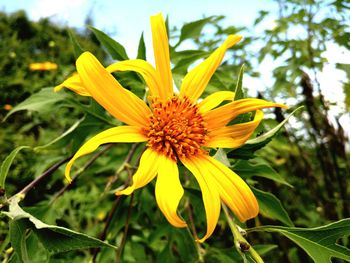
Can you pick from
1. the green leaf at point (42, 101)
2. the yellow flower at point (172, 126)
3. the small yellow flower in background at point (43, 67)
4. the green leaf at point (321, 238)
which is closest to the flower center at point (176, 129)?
the yellow flower at point (172, 126)

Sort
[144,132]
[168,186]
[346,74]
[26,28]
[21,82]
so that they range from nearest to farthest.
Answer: [168,186], [144,132], [346,74], [21,82], [26,28]

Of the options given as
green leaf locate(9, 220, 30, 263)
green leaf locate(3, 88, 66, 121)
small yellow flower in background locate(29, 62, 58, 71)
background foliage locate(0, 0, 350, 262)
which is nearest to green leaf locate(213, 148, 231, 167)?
background foliage locate(0, 0, 350, 262)

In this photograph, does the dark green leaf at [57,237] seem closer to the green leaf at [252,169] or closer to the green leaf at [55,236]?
the green leaf at [55,236]

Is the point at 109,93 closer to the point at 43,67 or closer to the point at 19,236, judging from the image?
the point at 19,236

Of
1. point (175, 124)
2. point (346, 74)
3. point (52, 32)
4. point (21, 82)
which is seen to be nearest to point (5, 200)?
point (175, 124)

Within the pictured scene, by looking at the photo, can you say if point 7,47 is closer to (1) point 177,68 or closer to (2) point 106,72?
(1) point 177,68

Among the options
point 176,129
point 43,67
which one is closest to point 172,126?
point 176,129
